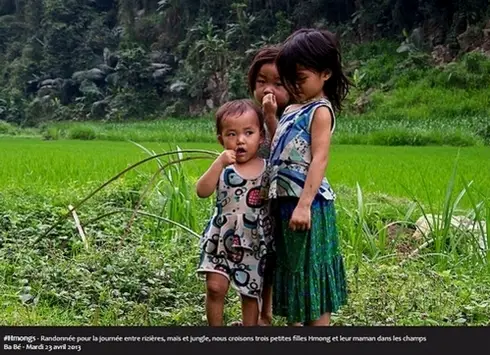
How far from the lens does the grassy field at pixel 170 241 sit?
1.79 m

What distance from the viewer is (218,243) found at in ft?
4.85

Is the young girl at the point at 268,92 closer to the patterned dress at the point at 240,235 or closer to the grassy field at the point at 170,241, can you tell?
the patterned dress at the point at 240,235

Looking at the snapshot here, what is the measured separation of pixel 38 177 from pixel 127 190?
275 mm

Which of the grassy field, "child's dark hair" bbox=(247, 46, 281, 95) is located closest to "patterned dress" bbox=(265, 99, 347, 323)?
"child's dark hair" bbox=(247, 46, 281, 95)

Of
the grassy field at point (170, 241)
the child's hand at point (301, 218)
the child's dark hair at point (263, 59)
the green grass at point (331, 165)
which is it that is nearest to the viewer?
the child's hand at point (301, 218)

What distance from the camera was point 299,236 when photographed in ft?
4.70

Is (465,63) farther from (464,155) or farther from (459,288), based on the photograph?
(459,288)

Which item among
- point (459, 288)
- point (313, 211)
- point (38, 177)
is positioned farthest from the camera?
point (38, 177)

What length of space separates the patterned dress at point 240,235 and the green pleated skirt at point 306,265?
0.03 metres

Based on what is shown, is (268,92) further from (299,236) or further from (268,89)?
(299,236)

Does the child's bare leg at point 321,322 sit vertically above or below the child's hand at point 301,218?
below

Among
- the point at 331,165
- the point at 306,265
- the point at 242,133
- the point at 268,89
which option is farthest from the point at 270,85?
the point at 331,165

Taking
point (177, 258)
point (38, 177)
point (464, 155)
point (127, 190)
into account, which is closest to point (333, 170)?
point (464, 155)
